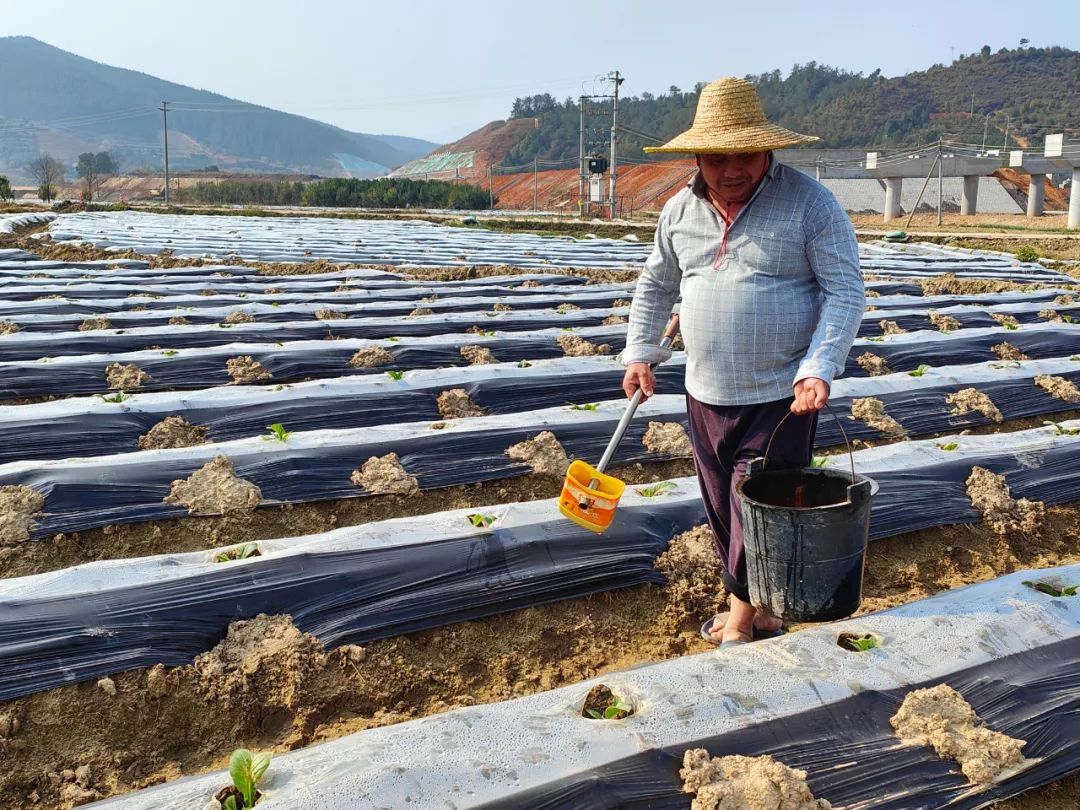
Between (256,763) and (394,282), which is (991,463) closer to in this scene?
(256,763)

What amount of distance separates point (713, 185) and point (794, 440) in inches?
28.6

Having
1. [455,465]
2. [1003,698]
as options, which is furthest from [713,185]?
[455,465]

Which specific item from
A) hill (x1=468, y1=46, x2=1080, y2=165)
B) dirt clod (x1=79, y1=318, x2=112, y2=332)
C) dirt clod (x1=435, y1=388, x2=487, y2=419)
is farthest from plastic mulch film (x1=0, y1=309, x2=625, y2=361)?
hill (x1=468, y1=46, x2=1080, y2=165)

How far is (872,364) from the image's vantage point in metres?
5.31

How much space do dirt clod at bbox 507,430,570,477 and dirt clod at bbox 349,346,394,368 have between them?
5.69 ft

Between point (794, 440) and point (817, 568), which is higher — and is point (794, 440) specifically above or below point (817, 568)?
above

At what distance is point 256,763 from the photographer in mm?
1634

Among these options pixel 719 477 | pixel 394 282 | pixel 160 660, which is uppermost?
pixel 394 282

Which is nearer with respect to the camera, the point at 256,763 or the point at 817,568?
the point at 256,763

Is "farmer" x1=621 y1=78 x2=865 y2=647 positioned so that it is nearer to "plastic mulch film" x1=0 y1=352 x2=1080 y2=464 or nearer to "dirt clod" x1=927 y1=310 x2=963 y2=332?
"plastic mulch film" x1=0 y1=352 x2=1080 y2=464

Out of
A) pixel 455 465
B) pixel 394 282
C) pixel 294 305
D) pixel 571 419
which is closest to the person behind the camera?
pixel 455 465

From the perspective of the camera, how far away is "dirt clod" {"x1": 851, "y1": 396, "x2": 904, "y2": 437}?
425cm

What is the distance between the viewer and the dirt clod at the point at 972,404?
4477mm

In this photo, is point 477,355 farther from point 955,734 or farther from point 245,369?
point 955,734
